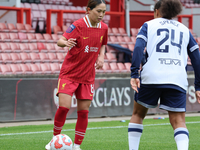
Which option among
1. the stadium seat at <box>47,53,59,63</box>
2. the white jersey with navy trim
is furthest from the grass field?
the stadium seat at <box>47,53,59,63</box>

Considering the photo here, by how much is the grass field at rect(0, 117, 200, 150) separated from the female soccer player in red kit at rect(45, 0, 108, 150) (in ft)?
2.91

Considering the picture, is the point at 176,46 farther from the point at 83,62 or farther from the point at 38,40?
the point at 38,40

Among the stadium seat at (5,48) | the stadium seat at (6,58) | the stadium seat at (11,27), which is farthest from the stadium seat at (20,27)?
the stadium seat at (6,58)

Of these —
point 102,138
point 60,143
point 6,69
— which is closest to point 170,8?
point 60,143

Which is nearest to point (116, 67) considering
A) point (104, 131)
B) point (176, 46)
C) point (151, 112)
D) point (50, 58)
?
point (50, 58)

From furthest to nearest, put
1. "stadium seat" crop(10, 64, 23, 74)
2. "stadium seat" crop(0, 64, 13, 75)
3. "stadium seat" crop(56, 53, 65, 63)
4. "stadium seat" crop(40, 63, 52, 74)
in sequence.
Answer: "stadium seat" crop(56, 53, 65, 63) → "stadium seat" crop(40, 63, 52, 74) → "stadium seat" crop(10, 64, 23, 74) → "stadium seat" crop(0, 64, 13, 75)

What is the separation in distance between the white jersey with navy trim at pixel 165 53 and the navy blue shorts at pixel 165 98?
3.5 inches

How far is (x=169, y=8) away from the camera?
3721mm

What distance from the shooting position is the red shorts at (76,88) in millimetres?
4652

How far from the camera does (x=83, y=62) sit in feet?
15.4

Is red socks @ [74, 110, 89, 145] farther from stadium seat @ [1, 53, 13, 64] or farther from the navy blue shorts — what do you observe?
stadium seat @ [1, 53, 13, 64]

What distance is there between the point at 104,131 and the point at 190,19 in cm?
1578

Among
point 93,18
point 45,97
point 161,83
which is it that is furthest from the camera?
point 45,97

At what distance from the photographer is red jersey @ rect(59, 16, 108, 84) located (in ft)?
15.2
